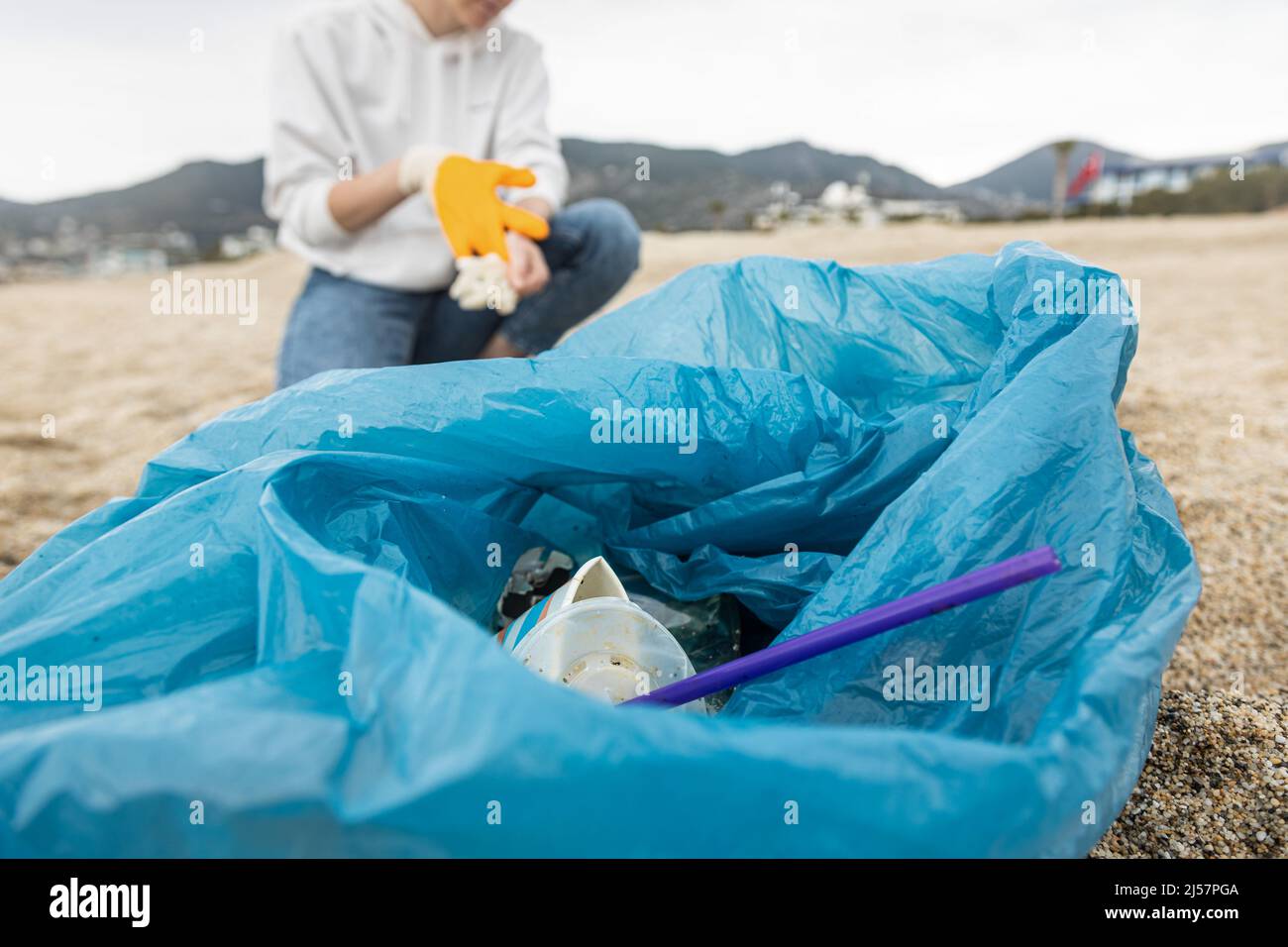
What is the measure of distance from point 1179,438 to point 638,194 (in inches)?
479

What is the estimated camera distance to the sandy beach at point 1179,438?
77 cm

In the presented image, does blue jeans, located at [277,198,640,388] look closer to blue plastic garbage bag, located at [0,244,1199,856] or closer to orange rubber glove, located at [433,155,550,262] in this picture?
orange rubber glove, located at [433,155,550,262]

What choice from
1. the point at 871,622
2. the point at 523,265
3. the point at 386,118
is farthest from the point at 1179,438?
the point at 386,118

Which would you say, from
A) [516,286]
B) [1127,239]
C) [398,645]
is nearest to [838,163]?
[1127,239]

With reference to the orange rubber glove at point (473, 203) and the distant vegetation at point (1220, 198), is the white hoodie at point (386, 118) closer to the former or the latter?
the orange rubber glove at point (473, 203)

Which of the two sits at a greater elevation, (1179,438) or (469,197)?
(469,197)

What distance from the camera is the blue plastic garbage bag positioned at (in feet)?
1.44

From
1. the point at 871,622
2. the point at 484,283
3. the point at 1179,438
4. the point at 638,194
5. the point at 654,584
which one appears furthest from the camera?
the point at 638,194

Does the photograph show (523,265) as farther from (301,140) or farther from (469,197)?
(301,140)

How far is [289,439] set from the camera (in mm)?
753

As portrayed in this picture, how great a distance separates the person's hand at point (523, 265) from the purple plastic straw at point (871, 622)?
32.7 inches

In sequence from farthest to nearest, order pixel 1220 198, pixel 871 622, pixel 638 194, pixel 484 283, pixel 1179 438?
1. pixel 638 194
2. pixel 1220 198
3. pixel 1179 438
4. pixel 484 283
5. pixel 871 622

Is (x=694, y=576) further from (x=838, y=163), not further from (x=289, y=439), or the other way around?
(x=838, y=163)

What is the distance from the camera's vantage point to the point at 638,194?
1305cm
